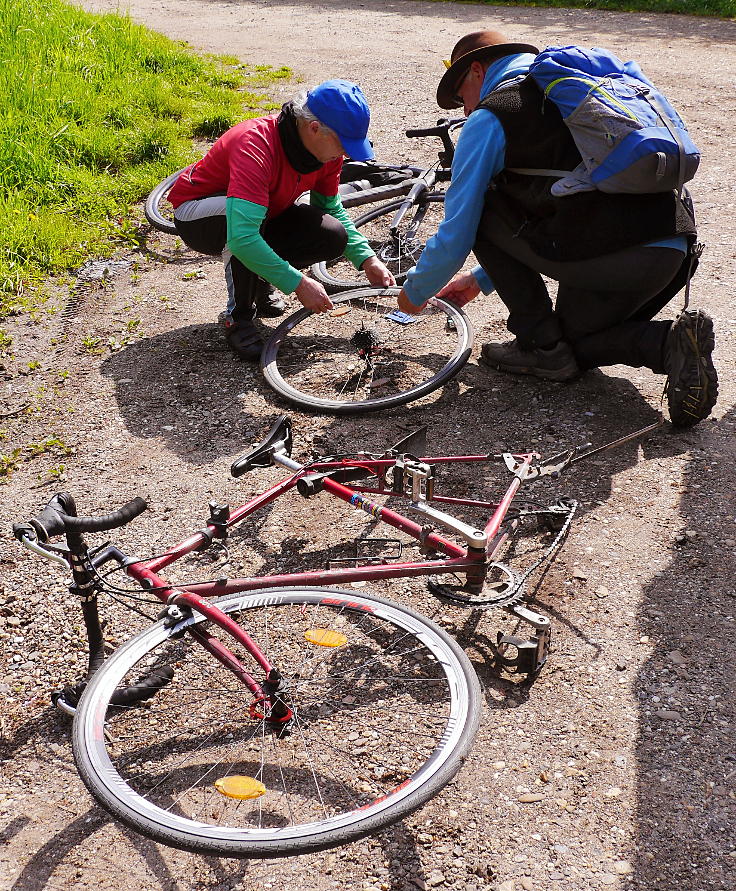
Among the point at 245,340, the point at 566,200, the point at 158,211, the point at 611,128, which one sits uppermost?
the point at 611,128

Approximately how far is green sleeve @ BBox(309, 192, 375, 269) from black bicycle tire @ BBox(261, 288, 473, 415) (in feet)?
0.72

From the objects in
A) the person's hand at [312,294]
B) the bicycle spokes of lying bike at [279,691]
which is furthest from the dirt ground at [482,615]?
the person's hand at [312,294]

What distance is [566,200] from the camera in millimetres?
4207

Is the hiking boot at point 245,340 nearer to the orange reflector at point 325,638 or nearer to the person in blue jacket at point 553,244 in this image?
the person in blue jacket at point 553,244

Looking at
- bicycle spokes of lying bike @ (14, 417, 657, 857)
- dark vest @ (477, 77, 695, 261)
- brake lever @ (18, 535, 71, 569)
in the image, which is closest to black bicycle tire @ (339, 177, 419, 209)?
dark vest @ (477, 77, 695, 261)

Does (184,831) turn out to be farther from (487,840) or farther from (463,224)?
(463,224)

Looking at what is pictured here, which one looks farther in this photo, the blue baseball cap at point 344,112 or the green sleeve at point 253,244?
the green sleeve at point 253,244

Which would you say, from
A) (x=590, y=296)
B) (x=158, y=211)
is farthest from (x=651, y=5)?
(x=590, y=296)

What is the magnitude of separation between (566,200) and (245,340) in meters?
2.12

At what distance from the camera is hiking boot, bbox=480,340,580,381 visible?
4.77 metres

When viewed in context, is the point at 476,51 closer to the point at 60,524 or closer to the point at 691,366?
the point at 691,366

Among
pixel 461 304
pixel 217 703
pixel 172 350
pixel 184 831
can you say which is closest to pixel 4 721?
pixel 217 703

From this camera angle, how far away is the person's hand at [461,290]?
5.04 m

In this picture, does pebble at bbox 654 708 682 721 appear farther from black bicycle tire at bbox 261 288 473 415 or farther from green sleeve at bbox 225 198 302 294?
green sleeve at bbox 225 198 302 294
